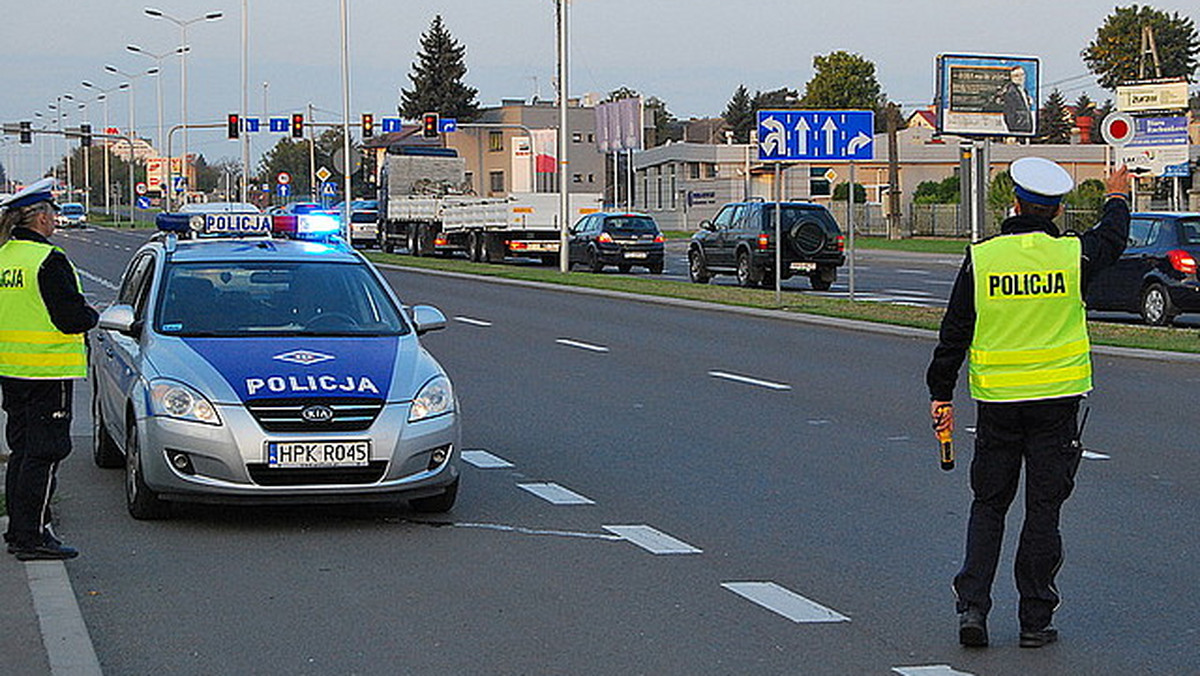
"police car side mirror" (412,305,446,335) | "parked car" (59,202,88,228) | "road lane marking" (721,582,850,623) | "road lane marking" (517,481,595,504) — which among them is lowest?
"road lane marking" (721,582,850,623)

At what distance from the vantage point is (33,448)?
801 centimetres

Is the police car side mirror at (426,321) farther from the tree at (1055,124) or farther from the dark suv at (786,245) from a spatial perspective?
the tree at (1055,124)

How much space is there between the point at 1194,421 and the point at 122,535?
8.34 m

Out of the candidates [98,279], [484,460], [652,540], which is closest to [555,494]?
[484,460]

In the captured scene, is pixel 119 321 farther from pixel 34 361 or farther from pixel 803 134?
pixel 803 134

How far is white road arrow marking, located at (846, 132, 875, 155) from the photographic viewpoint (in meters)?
27.8

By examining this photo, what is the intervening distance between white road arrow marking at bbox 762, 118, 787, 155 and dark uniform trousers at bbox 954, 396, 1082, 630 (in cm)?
2168

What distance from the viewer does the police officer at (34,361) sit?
8.03 m

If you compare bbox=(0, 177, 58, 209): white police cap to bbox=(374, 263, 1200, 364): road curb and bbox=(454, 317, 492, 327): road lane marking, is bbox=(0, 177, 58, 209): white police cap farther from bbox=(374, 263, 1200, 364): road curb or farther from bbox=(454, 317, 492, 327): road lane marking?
bbox=(454, 317, 492, 327): road lane marking

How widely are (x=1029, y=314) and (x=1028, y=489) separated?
0.66 metres

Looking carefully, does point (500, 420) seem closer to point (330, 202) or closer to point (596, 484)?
point (596, 484)

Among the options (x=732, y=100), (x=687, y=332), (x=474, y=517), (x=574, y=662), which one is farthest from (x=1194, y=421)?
(x=732, y=100)

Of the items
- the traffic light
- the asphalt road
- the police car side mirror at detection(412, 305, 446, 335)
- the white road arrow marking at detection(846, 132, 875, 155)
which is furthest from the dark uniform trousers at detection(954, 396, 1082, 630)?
the traffic light

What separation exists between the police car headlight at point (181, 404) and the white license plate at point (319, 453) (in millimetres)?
335
